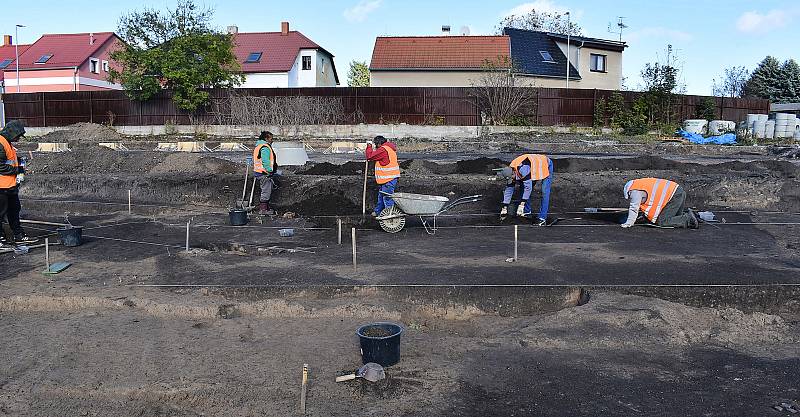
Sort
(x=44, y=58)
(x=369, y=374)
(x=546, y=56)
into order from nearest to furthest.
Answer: (x=369, y=374) < (x=546, y=56) < (x=44, y=58)

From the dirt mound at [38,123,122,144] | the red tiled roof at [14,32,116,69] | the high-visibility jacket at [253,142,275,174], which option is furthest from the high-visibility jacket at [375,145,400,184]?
the red tiled roof at [14,32,116,69]

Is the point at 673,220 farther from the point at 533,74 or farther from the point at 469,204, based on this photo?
the point at 533,74

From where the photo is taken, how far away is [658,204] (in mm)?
10312

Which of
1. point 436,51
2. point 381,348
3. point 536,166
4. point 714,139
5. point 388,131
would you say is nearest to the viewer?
point 381,348

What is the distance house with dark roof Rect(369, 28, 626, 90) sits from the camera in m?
34.6

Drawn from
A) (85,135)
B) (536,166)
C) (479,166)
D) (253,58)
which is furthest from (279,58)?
(536,166)

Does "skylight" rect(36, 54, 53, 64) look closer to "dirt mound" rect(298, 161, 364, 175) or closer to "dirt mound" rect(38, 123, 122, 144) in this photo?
"dirt mound" rect(38, 123, 122, 144)

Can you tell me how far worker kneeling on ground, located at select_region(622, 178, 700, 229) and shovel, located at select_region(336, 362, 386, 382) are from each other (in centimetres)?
686

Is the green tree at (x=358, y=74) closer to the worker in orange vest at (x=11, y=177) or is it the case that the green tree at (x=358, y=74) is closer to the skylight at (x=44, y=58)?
the skylight at (x=44, y=58)

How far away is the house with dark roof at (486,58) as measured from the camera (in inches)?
1362

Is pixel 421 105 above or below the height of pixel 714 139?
above

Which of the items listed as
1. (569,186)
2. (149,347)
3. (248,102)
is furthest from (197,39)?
(149,347)

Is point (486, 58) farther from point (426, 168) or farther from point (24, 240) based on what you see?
point (24, 240)

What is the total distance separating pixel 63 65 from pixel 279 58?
1723 cm
